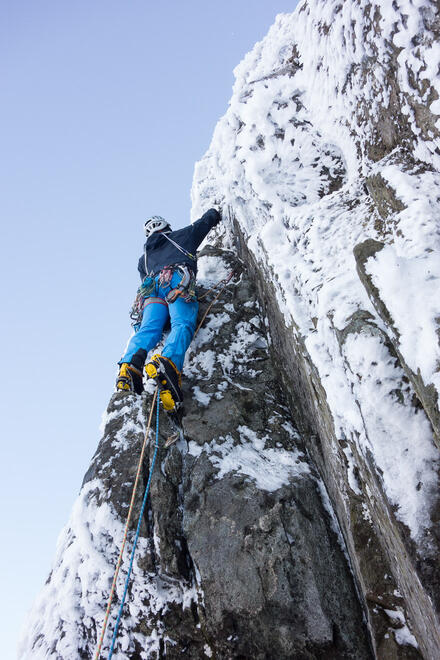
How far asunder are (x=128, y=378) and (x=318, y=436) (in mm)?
1958

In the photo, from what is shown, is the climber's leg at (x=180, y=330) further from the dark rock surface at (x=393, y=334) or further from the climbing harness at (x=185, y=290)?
the dark rock surface at (x=393, y=334)

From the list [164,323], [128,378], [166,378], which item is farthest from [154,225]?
[166,378]

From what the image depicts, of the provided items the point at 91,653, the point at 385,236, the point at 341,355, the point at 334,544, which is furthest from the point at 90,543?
the point at 385,236

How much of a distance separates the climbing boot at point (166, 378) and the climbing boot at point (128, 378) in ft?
1.38

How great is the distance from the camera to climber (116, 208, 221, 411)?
3.86 meters

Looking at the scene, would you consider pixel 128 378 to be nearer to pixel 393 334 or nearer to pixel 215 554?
pixel 215 554

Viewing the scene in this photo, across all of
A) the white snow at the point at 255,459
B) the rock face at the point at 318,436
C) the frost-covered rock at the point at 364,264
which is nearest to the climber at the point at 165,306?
the rock face at the point at 318,436

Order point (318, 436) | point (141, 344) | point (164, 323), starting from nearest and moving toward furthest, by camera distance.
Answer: point (318, 436) < point (141, 344) < point (164, 323)

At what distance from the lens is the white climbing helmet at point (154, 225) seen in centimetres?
599

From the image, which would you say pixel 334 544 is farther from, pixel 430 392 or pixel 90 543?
pixel 90 543

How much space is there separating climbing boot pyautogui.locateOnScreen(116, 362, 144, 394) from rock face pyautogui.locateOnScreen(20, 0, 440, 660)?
0.28m

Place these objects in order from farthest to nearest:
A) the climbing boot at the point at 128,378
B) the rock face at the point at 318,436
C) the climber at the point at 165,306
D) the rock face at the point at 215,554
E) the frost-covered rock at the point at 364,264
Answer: the climbing boot at the point at 128,378 < the climber at the point at 165,306 < the rock face at the point at 215,554 < the rock face at the point at 318,436 < the frost-covered rock at the point at 364,264

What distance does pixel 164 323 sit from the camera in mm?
4926

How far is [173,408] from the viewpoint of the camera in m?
3.89
